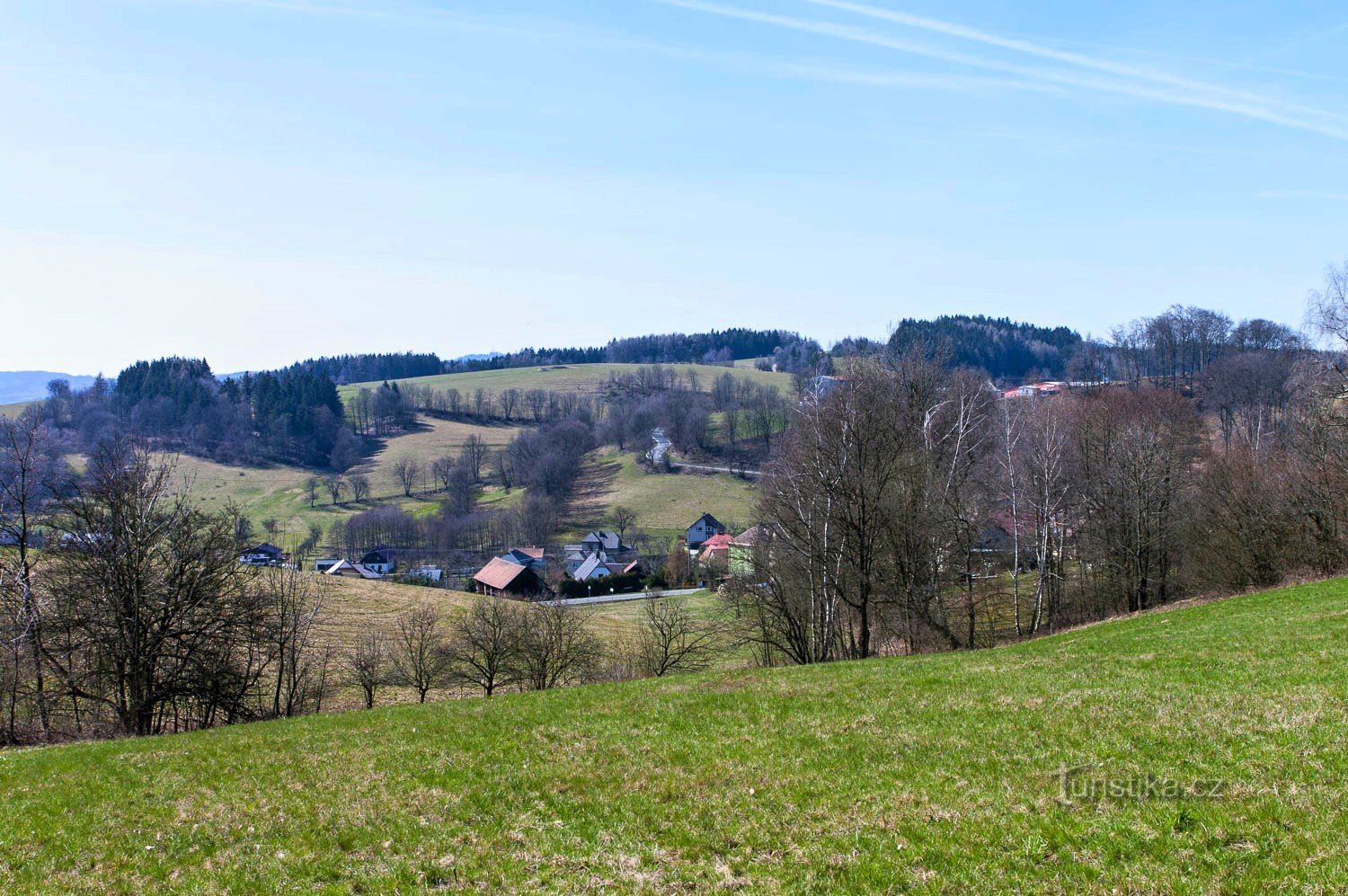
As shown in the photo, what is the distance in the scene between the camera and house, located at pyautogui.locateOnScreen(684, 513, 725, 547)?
11273cm

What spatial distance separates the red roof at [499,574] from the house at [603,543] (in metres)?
17.6

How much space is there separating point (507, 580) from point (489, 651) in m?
54.5

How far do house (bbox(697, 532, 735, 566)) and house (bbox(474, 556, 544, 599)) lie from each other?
60.8 feet

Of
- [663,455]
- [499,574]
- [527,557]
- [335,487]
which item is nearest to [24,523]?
[499,574]

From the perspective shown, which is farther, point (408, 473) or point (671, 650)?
point (408, 473)

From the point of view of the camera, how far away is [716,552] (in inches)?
3366

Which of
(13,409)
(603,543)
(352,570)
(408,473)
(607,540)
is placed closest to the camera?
(352,570)

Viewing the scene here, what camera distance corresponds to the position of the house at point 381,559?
108688 millimetres

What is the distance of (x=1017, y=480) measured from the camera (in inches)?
1742

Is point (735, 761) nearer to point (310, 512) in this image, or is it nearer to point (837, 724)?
point (837, 724)

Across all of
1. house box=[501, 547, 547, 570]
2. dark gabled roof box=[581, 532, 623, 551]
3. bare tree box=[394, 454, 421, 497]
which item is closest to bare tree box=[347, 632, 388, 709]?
house box=[501, 547, 547, 570]

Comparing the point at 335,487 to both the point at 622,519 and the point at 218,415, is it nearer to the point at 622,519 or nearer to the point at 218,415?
the point at 218,415

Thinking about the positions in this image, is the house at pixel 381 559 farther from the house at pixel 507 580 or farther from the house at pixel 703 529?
the house at pixel 703 529

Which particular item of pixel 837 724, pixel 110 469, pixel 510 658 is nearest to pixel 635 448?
pixel 510 658
